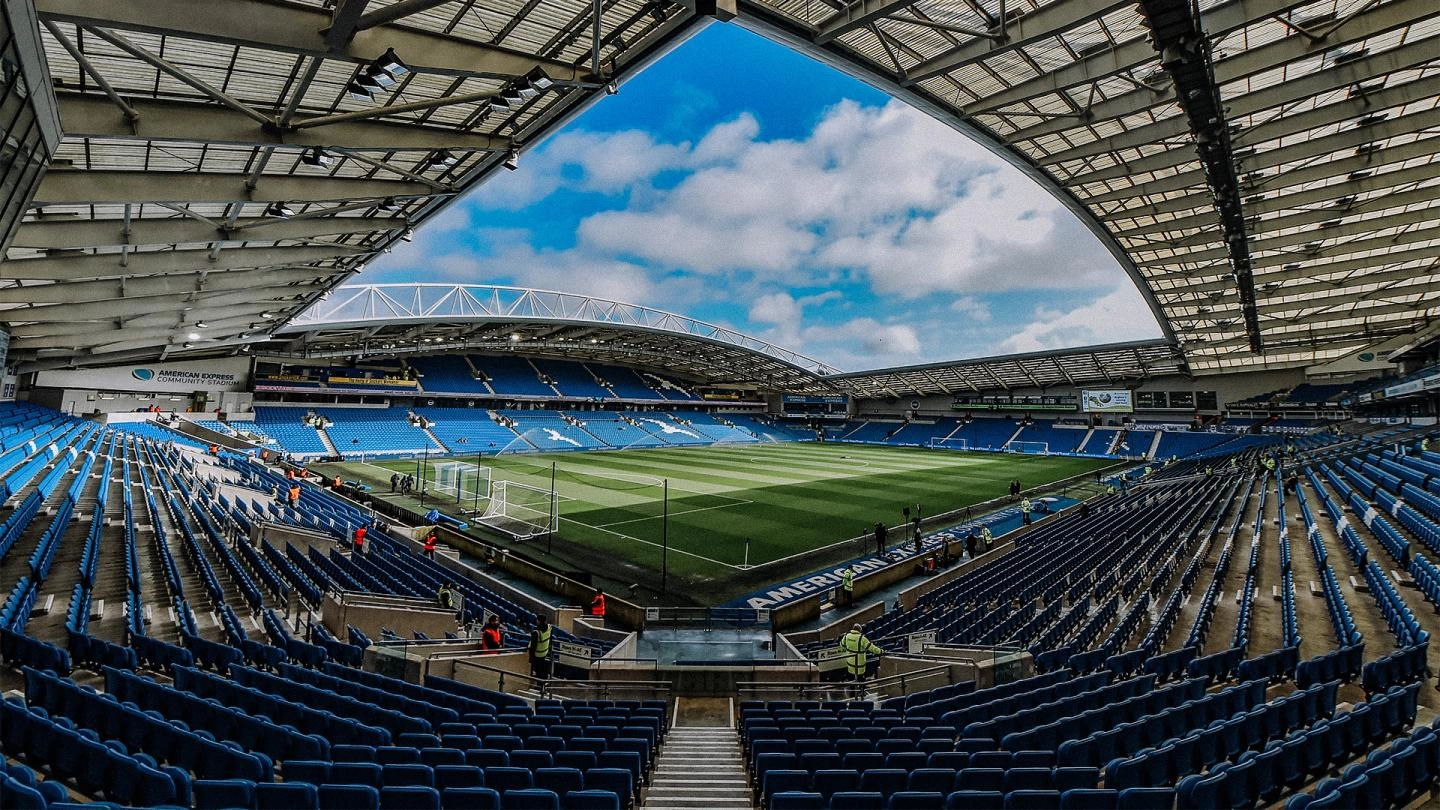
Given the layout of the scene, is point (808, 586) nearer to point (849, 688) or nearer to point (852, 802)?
point (849, 688)

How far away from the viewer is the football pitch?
73.5 feet

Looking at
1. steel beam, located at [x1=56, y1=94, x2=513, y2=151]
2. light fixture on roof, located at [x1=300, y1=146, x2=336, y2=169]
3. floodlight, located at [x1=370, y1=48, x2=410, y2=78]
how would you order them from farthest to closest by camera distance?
1. light fixture on roof, located at [x1=300, y1=146, x2=336, y2=169]
2. steel beam, located at [x1=56, y1=94, x2=513, y2=151]
3. floodlight, located at [x1=370, y1=48, x2=410, y2=78]

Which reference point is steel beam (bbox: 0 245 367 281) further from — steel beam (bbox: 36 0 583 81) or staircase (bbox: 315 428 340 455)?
staircase (bbox: 315 428 340 455)

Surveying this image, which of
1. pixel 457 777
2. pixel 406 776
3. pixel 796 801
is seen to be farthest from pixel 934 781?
pixel 406 776

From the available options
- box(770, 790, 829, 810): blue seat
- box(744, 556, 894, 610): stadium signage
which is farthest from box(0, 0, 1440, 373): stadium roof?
box(744, 556, 894, 610): stadium signage

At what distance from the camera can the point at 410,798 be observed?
394 centimetres

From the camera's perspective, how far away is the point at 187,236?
1504 cm

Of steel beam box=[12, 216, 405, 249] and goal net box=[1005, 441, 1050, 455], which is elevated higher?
steel beam box=[12, 216, 405, 249]

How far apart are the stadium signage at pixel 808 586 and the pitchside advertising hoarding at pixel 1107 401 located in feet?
160

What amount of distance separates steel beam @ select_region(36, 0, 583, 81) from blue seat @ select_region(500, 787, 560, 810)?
29.4 feet

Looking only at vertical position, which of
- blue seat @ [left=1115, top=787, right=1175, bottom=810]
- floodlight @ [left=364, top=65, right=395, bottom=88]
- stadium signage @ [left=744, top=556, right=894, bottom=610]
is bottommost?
stadium signage @ [left=744, top=556, right=894, bottom=610]

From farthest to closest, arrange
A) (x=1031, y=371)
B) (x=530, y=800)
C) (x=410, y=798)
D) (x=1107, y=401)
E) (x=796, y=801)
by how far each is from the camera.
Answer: (x=1031, y=371) < (x=1107, y=401) < (x=796, y=801) < (x=530, y=800) < (x=410, y=798)

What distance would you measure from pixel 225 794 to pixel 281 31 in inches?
359

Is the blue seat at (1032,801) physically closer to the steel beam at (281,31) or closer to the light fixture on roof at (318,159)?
the steel beam at (281,31)
